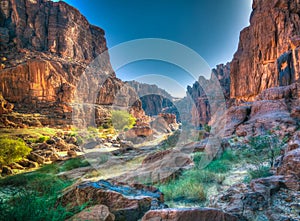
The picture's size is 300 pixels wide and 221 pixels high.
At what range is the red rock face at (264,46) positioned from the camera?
2658 cm

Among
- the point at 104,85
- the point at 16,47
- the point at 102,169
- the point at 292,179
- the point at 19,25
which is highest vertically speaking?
the point at 19,25

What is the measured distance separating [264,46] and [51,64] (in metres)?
51.4

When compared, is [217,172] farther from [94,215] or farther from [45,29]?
[45,29]

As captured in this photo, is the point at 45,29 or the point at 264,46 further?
the point at 45,29

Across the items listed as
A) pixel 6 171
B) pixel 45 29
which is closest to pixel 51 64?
pixel 45 29

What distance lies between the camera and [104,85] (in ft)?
203

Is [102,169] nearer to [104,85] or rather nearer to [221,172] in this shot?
[221,172]

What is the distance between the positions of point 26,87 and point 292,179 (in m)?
50.7

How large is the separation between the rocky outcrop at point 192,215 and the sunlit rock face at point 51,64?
41.1 metres

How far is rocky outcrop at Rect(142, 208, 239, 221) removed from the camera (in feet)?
6.29

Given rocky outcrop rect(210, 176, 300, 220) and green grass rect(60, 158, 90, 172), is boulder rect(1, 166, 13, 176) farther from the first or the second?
rocky outcrop rect(210, 176, 300, 220)

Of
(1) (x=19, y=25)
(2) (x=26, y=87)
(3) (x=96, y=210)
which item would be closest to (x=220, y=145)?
(3) (x=96, y=210)

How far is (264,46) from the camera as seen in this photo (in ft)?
102

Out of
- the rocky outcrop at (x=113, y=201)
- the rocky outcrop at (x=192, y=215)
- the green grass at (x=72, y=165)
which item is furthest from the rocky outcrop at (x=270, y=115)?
the green grass at (x=72, y=165)
